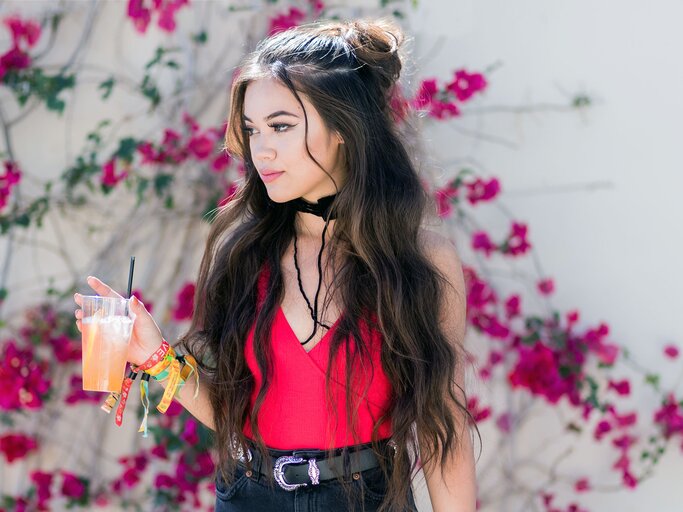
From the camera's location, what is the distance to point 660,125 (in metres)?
2.59

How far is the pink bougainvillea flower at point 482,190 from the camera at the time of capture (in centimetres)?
265

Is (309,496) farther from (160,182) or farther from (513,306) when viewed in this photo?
(160,182)

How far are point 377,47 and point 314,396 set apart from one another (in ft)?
2.42

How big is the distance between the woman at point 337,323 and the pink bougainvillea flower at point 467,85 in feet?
2.40

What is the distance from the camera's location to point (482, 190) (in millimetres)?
2689

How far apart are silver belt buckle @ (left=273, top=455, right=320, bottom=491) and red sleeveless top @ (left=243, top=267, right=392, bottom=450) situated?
0.03 metres

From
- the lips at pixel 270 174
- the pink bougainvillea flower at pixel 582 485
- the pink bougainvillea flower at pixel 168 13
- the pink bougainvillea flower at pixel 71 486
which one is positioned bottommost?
the pink bougainvillea flower at pixel 582 485

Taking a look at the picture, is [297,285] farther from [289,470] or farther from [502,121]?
[502,121]

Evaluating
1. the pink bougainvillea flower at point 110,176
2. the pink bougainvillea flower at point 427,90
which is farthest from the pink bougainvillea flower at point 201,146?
the pink bougainvillea flower at point 427,90

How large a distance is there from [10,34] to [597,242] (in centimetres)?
202

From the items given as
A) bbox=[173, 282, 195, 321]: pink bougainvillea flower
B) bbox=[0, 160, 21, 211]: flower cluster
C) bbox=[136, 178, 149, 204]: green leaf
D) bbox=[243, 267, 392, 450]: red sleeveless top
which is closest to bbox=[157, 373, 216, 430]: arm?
bbox=[243, 267, 392, 450]: red sleeveless top

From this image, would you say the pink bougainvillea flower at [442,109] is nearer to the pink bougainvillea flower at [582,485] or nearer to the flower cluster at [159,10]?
the flower cluster at [159,10]

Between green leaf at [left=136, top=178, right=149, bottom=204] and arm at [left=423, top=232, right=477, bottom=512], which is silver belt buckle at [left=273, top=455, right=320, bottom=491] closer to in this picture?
arm at [left=423, top=232, right=477, bottom=512]

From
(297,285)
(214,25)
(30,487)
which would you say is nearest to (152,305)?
(30,487)
